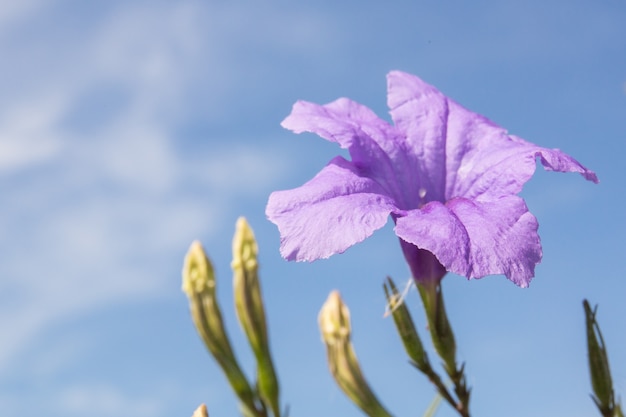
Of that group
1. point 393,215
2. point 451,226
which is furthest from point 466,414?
point 393,215

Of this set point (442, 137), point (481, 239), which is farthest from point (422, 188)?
point (481, 239)

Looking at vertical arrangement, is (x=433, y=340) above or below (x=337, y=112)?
below

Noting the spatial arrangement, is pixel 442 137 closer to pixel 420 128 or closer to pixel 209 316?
pixel 420 128

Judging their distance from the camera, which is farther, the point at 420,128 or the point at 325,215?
the point at 420,128

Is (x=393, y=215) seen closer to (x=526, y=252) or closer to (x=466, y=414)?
(x=526, y=252)

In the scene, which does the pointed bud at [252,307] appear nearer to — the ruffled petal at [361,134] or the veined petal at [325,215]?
the veined petal at [325,215]

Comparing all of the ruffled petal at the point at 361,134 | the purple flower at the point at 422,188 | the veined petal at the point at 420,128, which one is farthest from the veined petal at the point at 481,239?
the veined petal at the point at 420,128

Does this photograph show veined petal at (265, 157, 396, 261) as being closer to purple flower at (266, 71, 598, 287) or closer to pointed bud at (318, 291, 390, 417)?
purple flower at (266, 71, 598, 287)

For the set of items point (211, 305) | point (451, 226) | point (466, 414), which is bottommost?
point (466, 414)
